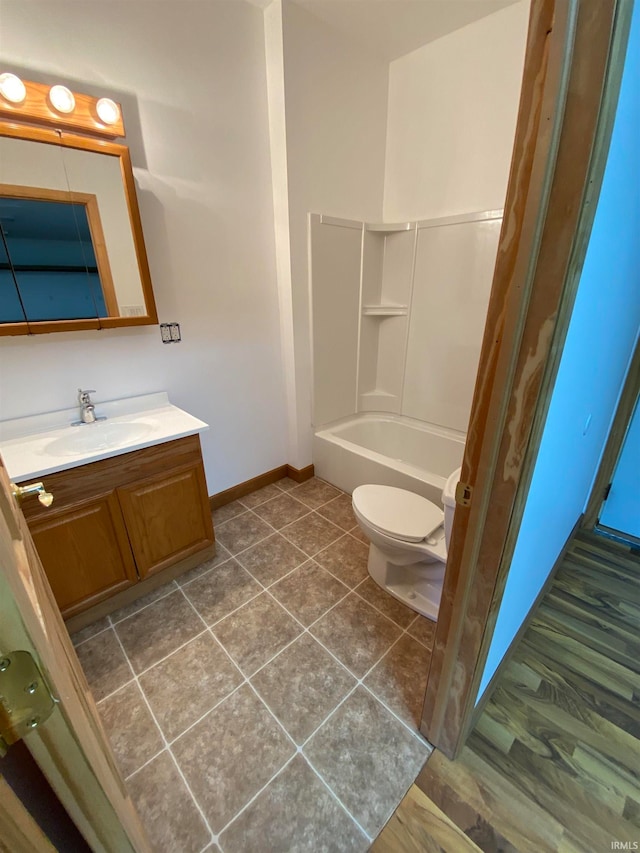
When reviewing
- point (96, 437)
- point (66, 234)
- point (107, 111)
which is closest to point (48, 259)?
point (66, 234)

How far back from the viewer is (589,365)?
1.04 metres

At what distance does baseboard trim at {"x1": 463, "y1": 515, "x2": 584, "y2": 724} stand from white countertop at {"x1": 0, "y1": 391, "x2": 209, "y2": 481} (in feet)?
5.08

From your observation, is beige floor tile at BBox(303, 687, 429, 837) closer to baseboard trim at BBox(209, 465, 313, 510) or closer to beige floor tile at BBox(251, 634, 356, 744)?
beige floor tile at BBox(251, 634, 356, 744)

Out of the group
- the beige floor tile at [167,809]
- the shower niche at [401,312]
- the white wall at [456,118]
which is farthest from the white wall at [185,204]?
the beige floor tile at [167,809]

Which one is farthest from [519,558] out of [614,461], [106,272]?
[106,272]

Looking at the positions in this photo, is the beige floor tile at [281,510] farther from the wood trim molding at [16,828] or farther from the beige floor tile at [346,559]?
the wood trim molding at [16,828]

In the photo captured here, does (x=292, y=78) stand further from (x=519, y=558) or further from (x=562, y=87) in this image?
(x=519, y=558)

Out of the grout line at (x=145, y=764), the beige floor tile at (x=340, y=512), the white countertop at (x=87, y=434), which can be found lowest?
the grout line at (x=145, y=764)

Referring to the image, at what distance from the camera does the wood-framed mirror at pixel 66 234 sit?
141 centimetres

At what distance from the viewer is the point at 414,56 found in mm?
2271

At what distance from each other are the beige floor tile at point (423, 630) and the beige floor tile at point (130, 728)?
1042 millimetres

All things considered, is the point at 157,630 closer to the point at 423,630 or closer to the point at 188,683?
the point at 188,683

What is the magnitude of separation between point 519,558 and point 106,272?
2.02 m

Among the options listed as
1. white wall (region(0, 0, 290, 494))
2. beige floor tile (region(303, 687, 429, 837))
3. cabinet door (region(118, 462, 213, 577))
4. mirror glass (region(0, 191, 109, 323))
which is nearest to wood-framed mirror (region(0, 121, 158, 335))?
mirror glass (region(0, 191, 109, 323))
